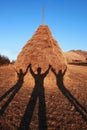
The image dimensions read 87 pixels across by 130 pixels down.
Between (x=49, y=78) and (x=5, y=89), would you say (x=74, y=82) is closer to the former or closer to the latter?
(x=49, y=78)

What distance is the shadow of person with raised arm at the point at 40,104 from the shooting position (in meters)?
7.25

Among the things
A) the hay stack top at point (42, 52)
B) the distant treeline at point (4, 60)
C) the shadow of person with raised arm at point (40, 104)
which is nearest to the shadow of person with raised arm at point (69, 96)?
the hay stack top at point (42, 52)

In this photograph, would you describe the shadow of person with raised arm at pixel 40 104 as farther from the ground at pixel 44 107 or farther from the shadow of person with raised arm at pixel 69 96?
the shadow of person with raised arm at pixel 69 96

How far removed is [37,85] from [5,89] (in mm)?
1708

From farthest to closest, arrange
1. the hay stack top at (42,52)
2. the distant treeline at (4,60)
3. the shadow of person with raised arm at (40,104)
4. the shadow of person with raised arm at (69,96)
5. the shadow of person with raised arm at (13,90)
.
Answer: the distant treeline at (4,60) < the hay stack top at (42,52) < the shadow of person with raised arm at (13,90) < the shadow of person with raised arm at (69,96) < the shadow of person with raised arm at (40,104)

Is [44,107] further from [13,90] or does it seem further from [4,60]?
[4,60]

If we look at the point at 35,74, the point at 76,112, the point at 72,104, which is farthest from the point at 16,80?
the point at 76,112

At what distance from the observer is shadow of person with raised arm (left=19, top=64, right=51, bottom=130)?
7254mm

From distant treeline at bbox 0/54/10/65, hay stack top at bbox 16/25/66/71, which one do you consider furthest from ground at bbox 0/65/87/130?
distant treeline at bbox 0/54/10/65

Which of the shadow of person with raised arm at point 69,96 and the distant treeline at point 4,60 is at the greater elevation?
the distant treeline at point 4,60

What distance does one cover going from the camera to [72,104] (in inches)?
377

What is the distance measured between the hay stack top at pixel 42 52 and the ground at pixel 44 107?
121 centimetres

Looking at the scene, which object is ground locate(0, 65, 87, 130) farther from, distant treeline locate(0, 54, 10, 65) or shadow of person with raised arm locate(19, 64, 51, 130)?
distant treeline locate(0, 54, 10, 65)

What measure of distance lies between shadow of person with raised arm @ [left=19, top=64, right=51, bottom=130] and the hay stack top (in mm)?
483
